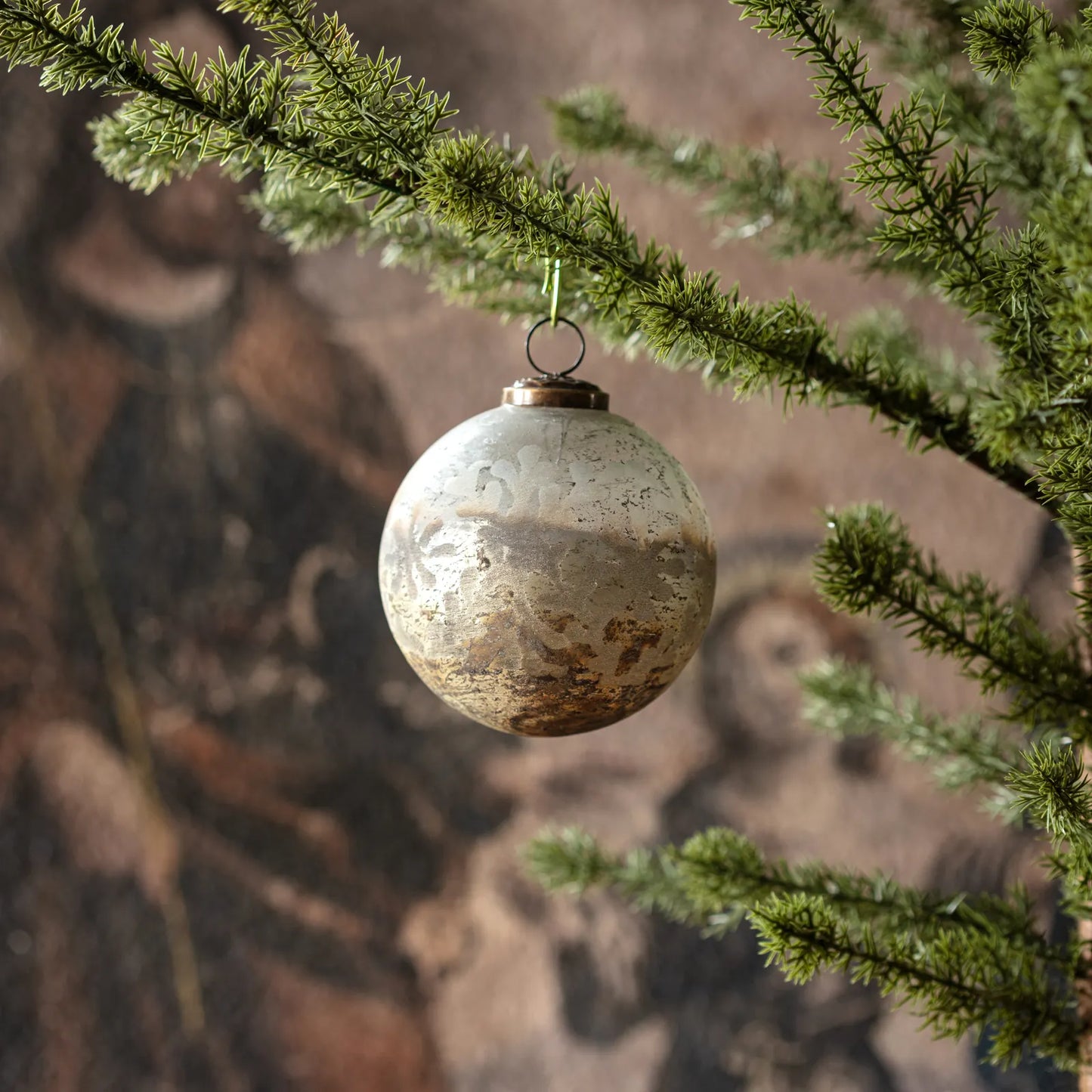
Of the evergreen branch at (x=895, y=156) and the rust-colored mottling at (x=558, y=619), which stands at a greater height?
the evergreen branch at (x=895, y=156)

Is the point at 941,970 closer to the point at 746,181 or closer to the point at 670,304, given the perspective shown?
the point at 670,304

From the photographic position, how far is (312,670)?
1.38m

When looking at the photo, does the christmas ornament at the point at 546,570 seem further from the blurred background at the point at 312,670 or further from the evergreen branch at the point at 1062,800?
the blurred background at the point at 312,670

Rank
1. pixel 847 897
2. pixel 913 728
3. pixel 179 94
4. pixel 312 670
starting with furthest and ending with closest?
pixel 312 670, pixel 913 728, pixel 847 897, pixel 179 94

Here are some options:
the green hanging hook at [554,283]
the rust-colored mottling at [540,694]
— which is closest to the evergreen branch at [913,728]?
the rust-colored mottling at [540,694]

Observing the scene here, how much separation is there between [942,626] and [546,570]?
235 millimetres

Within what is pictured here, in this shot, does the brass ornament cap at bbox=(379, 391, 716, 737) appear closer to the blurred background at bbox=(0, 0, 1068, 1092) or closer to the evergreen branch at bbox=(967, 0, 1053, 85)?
the evergreen branch at bbox=(967, 0, 1053, 85)

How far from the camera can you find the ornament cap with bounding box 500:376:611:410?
0.56 m

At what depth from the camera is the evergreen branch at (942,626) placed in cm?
53

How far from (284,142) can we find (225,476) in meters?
0.99

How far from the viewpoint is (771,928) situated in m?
0.51

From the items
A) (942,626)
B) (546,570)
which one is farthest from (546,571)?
(942,626)

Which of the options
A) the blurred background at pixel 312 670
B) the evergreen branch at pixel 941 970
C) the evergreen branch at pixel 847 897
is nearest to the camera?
the evergreen branch at pixel 941 970

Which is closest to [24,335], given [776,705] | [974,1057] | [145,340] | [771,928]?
[145,340]
